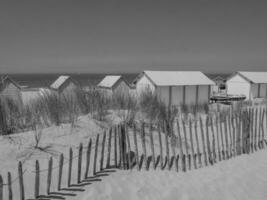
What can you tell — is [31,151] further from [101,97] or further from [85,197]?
[101,97]

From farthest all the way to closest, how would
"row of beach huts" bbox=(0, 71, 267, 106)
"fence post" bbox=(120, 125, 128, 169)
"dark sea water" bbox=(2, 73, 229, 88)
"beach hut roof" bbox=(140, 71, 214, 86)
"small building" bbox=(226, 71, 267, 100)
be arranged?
"small building" bbox=(226, 71, 267, 100) < "beach hut roof" bbox=(140, 71, 214, 86) < "row of beach huts" bbox=(0, 71, 267, 106) < "dark sea water" bbox=(2, 73, 229, 88) < "fence post" bbox=(120, 125, 128, 169)

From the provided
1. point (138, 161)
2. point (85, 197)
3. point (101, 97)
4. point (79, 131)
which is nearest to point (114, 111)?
point (101, 97)

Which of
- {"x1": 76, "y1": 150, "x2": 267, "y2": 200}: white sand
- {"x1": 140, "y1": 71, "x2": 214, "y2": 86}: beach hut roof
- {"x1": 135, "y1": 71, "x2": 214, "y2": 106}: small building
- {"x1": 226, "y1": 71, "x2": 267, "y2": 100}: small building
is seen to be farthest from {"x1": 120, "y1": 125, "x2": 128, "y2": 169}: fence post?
{"x1": 226, "y1": 71, "x2": 267, "y2": 100}: small building

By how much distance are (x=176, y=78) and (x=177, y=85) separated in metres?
1.62

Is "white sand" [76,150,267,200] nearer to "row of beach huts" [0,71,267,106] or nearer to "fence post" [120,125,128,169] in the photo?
"fence post" [120,125,128,169]

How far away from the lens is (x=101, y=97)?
347 inches

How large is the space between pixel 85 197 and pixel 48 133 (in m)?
2.91

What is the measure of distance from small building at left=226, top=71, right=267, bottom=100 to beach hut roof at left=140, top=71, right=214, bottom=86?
22.6 ft

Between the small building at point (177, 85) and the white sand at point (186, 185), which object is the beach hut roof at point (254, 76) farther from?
the white sand at point (186, 185)

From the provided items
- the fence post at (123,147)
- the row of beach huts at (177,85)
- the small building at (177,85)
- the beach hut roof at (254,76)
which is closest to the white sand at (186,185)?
the fence post at (123,147)

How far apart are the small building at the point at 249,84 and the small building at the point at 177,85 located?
22.6ft

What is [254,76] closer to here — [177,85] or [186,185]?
[177,85]

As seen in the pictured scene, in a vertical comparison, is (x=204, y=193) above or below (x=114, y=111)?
below

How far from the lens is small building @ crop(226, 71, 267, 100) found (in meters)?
26.2
